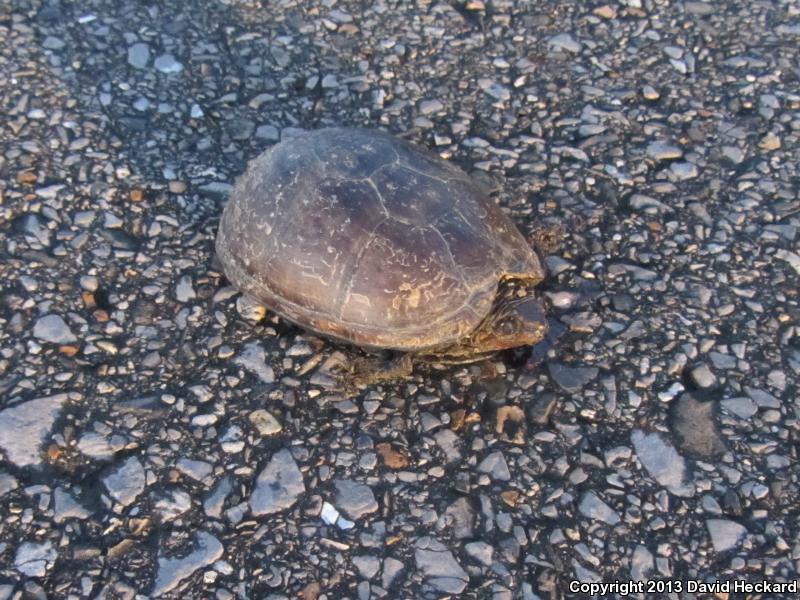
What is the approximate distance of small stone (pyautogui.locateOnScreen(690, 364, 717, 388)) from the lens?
4.22 m

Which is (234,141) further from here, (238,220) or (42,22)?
(42,22)

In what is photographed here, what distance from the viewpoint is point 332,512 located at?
12.2 feet

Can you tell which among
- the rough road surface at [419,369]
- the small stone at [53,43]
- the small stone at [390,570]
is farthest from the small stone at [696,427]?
the small stone at [53,43]

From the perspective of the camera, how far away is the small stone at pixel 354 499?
12.2ft

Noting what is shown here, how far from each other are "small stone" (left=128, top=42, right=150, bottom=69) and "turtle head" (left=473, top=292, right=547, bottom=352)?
3.11 meters

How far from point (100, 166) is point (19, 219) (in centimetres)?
57

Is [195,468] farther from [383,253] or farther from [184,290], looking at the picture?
[383,253]

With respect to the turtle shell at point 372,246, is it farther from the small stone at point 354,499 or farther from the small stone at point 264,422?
the small stone at point 354,499

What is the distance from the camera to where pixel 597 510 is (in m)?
3.75

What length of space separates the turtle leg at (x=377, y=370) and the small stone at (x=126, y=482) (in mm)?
1014

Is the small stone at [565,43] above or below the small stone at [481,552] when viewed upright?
above

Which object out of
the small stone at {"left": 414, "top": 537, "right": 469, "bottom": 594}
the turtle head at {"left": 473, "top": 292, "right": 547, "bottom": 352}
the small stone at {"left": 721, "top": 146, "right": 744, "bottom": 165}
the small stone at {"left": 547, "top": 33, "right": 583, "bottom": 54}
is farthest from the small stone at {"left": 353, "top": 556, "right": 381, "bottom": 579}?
the small stone at {"left": 547, "top": 33, "right": 583, "bottom": 54}

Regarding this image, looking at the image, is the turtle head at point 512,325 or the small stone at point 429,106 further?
the small stone at point 429,106

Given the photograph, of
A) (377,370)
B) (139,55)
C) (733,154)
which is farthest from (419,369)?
(139,55)
